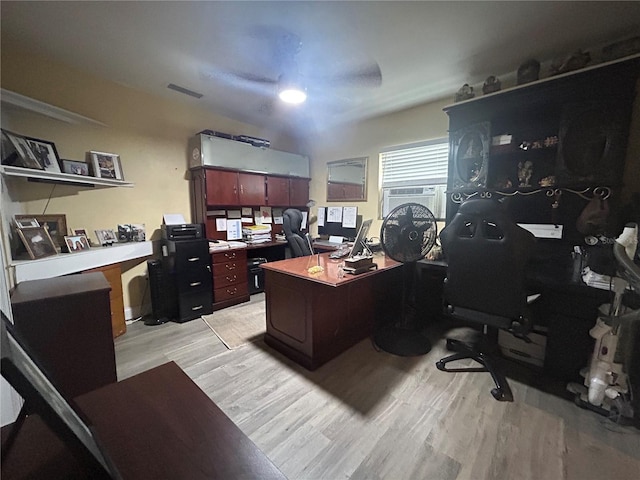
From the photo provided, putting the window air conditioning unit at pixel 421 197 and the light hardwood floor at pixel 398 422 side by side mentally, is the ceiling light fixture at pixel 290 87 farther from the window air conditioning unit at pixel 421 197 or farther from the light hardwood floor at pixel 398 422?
the light hardwood floor at pixel 398 422

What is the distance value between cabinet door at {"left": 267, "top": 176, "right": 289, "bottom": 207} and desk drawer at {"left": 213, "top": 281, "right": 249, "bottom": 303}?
134 centimetres

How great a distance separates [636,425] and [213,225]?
418cm

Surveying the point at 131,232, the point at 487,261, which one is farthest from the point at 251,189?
the point at 487,261

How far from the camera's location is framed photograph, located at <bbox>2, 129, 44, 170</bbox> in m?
1.91

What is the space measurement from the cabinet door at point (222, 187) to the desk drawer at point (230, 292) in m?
1.13

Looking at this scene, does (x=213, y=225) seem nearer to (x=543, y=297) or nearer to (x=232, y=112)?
(x=232, y=112)

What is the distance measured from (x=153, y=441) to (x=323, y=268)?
1.60m

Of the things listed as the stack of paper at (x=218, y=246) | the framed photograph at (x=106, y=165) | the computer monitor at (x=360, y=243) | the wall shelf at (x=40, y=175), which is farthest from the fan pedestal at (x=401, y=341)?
the framed photograph at (x=106, y=165)

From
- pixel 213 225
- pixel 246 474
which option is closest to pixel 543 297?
pixel 246 474

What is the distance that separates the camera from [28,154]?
2045 mm

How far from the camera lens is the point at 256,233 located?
3953 millimetres

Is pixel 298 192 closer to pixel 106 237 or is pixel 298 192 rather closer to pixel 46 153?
pixel 106 237

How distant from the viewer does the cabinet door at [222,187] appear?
134 inches

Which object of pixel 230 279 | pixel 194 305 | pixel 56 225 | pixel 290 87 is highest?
pixel 290 87
